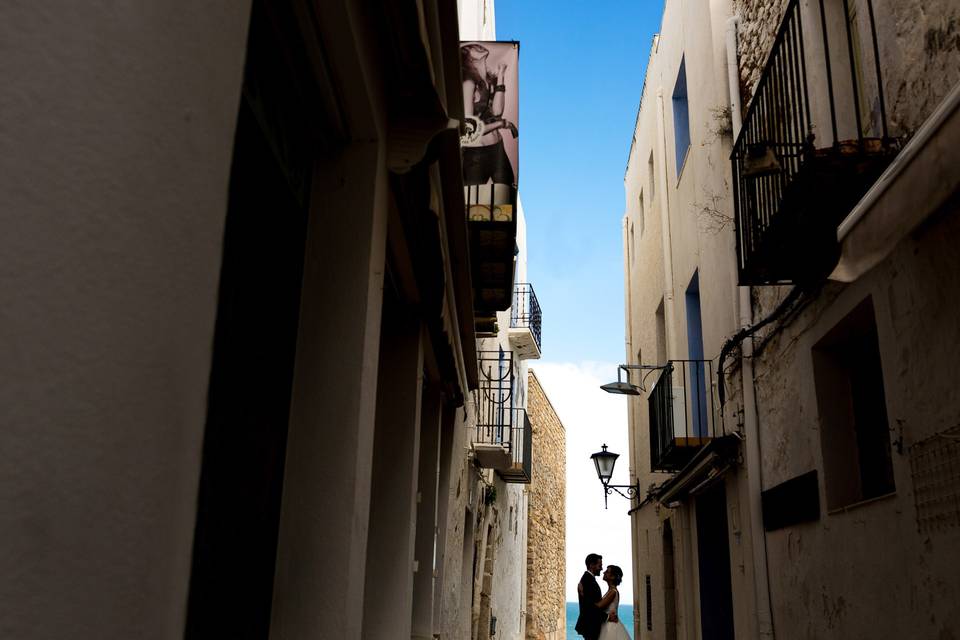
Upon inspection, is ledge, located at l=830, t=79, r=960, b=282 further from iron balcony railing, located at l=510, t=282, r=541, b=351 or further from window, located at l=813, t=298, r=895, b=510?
iron balcony railing, located at l=510, t=282, r=541, b=351

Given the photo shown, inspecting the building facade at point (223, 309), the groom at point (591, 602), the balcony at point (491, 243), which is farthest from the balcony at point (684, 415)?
the building facade at point (223, 309)

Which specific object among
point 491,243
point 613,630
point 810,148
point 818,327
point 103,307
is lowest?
point 613,630

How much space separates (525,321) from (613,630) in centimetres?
1400

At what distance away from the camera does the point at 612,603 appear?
28.3 ft

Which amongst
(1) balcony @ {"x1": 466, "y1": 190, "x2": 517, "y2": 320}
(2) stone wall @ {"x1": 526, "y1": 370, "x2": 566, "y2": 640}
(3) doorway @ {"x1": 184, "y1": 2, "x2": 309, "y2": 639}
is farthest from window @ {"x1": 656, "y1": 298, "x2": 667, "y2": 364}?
(3) doorway @ {"x1": 184, "y1": 2, "x2": 309, "y2": 639}

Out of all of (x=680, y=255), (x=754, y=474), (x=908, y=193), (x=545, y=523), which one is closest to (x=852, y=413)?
(x=754, y=474)

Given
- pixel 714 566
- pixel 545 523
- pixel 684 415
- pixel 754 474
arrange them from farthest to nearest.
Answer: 1. pixel 545 523
2. pixel 714 566
3. pixel 684 415
4. pixel 754 474

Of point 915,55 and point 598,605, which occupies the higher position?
point 915,55

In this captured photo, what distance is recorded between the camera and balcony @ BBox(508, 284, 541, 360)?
21953 millimetres

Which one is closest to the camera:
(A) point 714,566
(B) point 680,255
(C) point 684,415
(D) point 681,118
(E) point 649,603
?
(C) point 684,415

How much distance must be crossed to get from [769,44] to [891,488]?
425cm

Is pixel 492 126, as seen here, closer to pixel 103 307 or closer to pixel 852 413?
pixel 852 413

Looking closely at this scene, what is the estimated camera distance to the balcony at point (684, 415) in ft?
32.3

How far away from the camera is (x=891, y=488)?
5586mm
